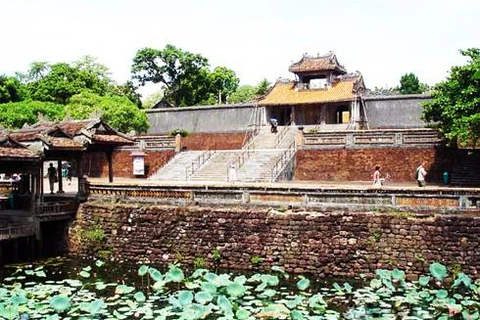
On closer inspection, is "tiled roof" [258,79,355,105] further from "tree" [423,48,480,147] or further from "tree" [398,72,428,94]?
"tree" [398,72,428,94]

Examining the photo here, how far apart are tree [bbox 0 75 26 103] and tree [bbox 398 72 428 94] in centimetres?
4024

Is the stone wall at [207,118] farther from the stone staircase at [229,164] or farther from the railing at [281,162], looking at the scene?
the railing at [281,162]

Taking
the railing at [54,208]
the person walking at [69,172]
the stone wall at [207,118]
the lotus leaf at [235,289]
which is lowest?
the lotus leaf at [235,289]

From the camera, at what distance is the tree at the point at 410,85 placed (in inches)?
2638

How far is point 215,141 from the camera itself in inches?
1576

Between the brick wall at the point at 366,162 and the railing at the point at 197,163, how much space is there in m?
5.12

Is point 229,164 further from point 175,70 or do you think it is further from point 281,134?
point 175,70

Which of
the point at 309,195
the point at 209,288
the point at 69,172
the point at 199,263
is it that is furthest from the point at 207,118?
the point at 209,288

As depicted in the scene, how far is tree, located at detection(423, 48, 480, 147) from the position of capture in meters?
21.7

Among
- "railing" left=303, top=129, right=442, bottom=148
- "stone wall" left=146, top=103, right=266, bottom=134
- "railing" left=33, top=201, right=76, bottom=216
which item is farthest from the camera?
"stone wall" left=146, top=103, right=266, bottom=134

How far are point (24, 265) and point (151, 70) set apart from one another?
1615 inches

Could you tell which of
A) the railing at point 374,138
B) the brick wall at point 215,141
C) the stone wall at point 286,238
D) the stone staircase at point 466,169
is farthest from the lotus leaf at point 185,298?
the brick wall at point 215,141

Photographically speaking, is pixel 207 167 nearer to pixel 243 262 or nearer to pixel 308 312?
pixel 243 262

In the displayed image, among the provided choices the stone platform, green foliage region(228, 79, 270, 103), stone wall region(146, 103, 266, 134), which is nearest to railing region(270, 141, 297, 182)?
the stone platform
